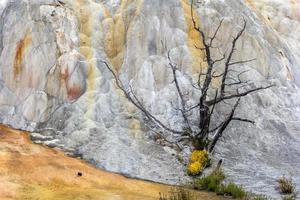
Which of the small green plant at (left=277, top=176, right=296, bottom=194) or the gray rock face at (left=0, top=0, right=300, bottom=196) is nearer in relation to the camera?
the small green plant at (left=277, top=176, right=296, bottom=194)

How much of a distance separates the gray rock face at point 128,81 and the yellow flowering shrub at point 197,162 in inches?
11.1

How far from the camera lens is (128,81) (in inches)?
563

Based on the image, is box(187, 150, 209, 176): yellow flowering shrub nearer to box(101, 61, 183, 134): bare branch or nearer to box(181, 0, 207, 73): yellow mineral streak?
box(101, 61, 183, 134): bare branch

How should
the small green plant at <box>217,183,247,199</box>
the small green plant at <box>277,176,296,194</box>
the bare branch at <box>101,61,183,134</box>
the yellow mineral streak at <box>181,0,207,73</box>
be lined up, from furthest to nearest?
the yellow mineral streak at <box>181,0,207,73</box>, the bare branch at <box>101,61,183,134</box>, the small green plant at <box>277,176,296,194</box>, the small green plant at <box>217,183,247,199</box>

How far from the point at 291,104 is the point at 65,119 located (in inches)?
268

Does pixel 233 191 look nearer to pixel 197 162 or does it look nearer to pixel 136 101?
pixel 197 162

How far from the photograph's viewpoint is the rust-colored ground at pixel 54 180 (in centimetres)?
993

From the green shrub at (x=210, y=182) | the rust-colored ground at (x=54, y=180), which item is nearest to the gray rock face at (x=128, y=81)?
the green shrub at (x=210, y=182)

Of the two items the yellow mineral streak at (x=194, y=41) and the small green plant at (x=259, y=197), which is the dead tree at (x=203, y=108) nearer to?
the yellow mineral streak at (x=194, y=41)

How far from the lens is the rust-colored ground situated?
9.93 m

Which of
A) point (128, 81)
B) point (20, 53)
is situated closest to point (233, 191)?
point (128, 81)

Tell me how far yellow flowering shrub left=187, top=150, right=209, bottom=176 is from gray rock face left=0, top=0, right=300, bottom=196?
0.92 feet

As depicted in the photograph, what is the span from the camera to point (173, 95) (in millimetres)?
14078

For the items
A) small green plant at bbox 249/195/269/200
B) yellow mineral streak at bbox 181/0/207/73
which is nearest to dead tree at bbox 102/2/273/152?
yellow mineral streak at bbox 181/0/207/73
